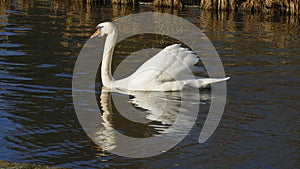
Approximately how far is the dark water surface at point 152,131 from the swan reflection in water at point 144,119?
0.36 ft

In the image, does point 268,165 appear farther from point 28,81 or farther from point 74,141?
point 28,81

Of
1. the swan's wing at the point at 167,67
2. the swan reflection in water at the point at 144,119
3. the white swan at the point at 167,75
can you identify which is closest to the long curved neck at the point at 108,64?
the swan reflection in water at the point at 144,119

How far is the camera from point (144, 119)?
9.19 metres

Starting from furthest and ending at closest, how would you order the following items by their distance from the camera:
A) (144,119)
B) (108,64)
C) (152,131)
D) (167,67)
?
(108,64) < (167,67) < (144,119) < (152,131)

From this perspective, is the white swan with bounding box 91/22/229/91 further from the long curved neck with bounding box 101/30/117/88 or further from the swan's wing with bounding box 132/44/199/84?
the long curved neck with bounding box 101/30/117/88

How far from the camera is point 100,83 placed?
11945mm

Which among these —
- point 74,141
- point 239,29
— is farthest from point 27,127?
point 239,29

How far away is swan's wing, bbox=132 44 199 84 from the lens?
10922 mm

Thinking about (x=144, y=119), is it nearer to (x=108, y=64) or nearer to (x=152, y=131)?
(x=152, y=131)

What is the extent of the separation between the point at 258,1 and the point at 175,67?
53.6 feet

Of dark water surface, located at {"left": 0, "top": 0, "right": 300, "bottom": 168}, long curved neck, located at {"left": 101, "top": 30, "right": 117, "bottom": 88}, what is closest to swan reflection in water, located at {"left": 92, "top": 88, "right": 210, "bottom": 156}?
dark water surface, located at {"left": 0, "top": 0, "right": 300, "bottom": 168}

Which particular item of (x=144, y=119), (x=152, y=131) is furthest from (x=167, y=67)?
(x=152, y=131)

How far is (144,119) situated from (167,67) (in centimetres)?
196

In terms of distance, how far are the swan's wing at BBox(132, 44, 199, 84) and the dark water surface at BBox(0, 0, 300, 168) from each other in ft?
3.09
